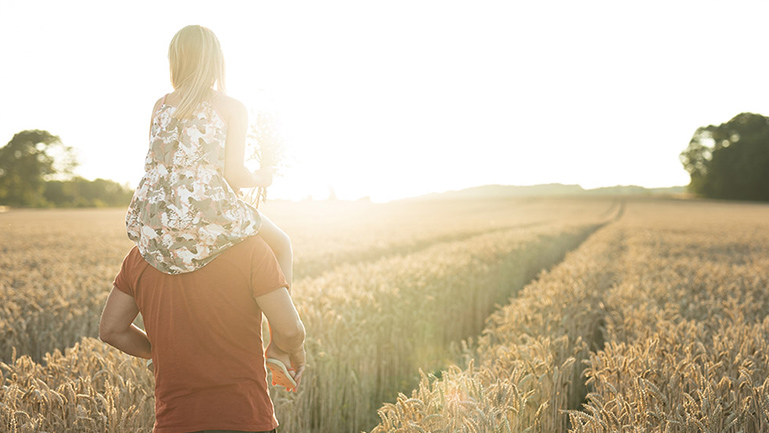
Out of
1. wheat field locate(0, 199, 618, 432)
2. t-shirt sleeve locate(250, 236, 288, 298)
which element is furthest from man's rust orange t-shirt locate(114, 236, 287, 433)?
wheat field locate(0, 199, 618, 432)

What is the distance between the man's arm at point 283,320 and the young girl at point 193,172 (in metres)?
0.27

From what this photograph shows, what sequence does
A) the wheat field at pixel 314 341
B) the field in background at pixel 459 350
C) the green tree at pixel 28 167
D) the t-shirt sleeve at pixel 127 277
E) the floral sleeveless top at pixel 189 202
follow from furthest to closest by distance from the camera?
the green tree at pixel 28 167 < the wheat field at pixel 314 341 < the field in background at pixel 459 350 < the t-shirt sleeve at pixel 127 277 < the floral sleeveless top at pixel 189 202

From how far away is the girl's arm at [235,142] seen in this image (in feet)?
6.19

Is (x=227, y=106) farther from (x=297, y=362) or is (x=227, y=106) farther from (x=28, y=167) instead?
(x=28, y=167)

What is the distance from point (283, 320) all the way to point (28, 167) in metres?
84.1

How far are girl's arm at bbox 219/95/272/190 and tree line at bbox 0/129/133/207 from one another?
6976cm

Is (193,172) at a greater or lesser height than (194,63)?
lesser

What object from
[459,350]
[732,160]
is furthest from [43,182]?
[732,160]

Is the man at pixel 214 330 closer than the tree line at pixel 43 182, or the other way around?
the man at pixel 214 330

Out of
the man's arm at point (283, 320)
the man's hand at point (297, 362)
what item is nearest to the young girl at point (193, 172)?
the man's arm at point (283, 320)

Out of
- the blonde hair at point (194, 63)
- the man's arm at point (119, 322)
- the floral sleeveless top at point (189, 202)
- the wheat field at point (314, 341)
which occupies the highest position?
the blonde hair at point (194, 63)

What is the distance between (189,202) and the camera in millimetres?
1839

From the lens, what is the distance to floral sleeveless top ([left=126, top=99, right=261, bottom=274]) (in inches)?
71.7

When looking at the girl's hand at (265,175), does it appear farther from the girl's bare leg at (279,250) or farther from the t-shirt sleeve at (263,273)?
the t-shirt sleeve at (263,273)
